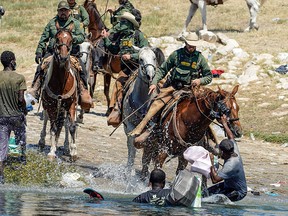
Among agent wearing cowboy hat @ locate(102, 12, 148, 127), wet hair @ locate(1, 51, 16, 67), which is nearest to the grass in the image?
agent wearing cowboy hat @ locate(102, 12, 148, 127)

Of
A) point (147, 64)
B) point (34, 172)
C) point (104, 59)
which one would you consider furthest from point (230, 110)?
point (104, 59)

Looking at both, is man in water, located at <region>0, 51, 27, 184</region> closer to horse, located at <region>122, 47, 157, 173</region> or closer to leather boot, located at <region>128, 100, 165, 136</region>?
leather boot, located at <region>128, 100, 165, 136</region>

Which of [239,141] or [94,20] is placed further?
[94,20]

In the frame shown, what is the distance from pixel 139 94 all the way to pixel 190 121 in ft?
5.40

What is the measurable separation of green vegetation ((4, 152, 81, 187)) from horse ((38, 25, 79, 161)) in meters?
1.56

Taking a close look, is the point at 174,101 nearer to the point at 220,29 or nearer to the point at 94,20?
Result: the point at 94,20

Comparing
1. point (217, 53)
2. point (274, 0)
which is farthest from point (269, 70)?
point (274, 0)

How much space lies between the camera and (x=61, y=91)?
17438mm

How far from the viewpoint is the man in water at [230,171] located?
1326 centimetres

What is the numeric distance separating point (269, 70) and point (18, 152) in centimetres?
1101

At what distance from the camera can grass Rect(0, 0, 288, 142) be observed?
23.6 metres

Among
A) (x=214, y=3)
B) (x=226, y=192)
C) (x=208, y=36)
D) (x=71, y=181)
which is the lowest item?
(x=71, y=181)

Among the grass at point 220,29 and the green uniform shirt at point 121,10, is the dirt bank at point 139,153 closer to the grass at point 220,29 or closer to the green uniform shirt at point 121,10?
the grass at point 220,29

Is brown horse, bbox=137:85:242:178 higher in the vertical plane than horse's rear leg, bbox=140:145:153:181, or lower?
higher
